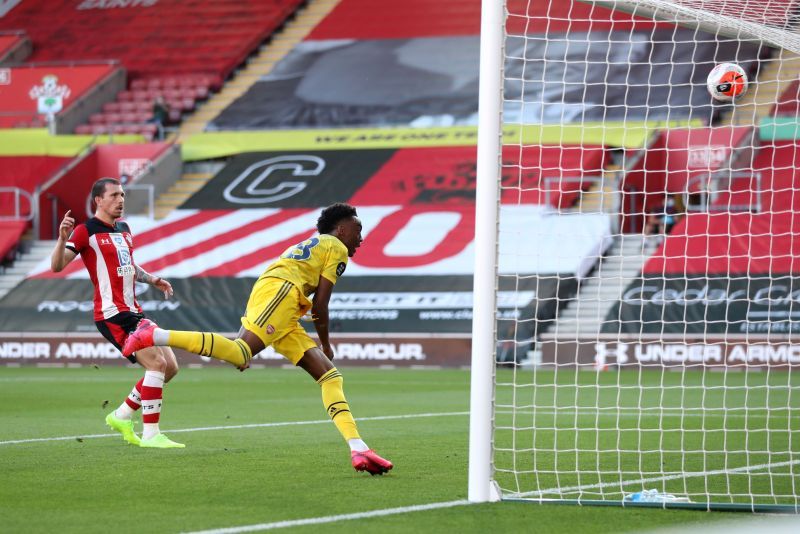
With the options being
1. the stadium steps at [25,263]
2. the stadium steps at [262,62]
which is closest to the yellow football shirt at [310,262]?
the stadium steps at [25,263]

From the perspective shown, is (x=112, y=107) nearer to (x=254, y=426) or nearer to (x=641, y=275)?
(x=641, y=275)

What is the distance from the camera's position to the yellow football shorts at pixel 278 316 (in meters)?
7.80

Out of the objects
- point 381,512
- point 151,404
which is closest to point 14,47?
point 151,404

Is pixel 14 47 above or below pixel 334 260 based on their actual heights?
below

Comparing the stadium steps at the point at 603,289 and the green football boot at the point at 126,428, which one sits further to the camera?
the stadium steps at the point at 603,289

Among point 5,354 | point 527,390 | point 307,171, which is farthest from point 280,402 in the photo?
point 307,171

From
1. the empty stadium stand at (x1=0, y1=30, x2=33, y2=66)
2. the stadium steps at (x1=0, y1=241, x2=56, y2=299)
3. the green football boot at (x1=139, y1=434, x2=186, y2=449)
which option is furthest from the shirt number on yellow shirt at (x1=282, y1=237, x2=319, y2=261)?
the empty stadium stand at (x1=0, y1=30, x2=33, y2=66)

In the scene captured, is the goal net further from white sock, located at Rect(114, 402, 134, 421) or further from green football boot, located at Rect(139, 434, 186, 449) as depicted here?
white sock, located at Rect(114, 402, 134, 421)

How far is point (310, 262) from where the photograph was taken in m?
7.96

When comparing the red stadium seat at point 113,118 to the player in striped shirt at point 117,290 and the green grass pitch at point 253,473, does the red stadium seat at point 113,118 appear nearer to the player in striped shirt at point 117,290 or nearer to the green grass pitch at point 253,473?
the green grass pitch at point 253,473

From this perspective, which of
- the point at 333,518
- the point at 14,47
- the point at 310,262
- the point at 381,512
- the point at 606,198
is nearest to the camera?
the point at 333,518

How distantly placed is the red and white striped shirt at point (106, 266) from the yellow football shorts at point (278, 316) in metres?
1.86

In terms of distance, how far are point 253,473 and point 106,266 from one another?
7.85ft

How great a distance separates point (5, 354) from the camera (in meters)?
24.7
